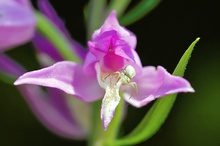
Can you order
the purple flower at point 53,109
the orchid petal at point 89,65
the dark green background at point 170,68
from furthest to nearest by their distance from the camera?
1. the dark green background at point 170,68
2. the purple flower at point 53,109
3. the orchid petal at point 89,65

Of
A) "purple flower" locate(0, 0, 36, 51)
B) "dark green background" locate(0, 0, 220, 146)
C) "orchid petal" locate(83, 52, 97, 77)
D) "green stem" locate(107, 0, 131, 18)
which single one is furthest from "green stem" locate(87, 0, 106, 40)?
"dark green background" locate(0, 0, 220, 146)

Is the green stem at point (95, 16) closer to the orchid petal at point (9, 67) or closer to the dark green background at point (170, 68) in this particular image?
the orchid petal at point (9, 67)

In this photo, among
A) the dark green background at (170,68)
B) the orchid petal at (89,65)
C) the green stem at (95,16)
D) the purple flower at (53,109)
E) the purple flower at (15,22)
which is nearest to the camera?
the orchid petal at (89,65)

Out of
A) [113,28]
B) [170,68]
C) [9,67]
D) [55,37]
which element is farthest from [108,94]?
[170,68]

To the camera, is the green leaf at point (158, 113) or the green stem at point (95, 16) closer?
the green leaf at point (158, 113)

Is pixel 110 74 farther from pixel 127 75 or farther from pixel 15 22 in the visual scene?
pixel 15 22

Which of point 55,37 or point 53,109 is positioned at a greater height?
point 55,37

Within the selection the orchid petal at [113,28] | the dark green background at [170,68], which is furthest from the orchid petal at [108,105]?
the dark green background at [170,68]

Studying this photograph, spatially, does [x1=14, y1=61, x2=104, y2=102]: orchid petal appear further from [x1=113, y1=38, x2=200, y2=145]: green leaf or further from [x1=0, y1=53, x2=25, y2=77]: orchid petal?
[x1=0, y1=53, x2=25, y2=77]: orchid petal
